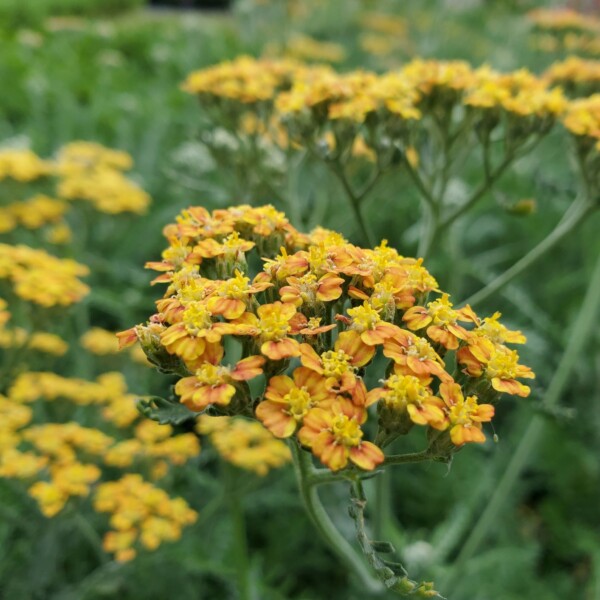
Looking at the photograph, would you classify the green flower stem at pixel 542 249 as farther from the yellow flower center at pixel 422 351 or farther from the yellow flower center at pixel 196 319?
the yellow flower center at pixel 196 319

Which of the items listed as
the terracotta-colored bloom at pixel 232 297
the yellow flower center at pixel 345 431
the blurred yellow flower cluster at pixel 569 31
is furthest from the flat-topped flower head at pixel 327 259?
the blurred yellow flower cluster at pixel 569 31

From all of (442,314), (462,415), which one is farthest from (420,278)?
(462,415)

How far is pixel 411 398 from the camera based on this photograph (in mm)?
1188

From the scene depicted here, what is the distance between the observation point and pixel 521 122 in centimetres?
212

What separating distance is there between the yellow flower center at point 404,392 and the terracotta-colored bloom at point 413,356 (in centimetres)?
2

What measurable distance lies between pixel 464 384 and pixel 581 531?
1.99m

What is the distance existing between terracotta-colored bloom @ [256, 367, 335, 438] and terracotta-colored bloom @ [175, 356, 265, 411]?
0.05 metres

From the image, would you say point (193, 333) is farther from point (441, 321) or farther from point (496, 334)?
point (496, 334)

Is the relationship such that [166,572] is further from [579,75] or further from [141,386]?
[579,75]

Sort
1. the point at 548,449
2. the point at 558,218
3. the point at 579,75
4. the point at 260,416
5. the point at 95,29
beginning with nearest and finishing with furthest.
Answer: the point at 260,416 → the point at 579,75 → the point at 548,449 → the point at 558,218 → the point at 95,29

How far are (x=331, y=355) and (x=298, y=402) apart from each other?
11 cm

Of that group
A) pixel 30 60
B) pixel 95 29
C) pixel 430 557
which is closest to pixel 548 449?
→ pixel 430 557

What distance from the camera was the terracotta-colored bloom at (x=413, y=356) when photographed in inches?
47.0

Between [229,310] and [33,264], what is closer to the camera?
[229,310]
